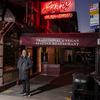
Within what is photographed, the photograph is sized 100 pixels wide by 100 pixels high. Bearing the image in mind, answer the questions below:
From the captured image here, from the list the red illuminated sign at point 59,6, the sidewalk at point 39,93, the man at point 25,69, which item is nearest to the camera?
the sidewalk at point 39,93

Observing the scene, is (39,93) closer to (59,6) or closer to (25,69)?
(25,69)

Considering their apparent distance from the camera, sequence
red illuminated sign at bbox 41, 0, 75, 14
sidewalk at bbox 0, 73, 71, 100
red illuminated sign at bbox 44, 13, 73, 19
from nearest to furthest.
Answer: sidewalk at bbox 0, 73, 71, 100, red illuminated sign at bbox 41, 0, 75, 14, red illuminated sign at bbox 44, 13, 73, 19

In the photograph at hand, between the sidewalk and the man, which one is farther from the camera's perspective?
the man

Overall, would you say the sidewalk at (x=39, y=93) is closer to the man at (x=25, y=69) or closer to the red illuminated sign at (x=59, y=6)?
the man at (x=25, y=69)

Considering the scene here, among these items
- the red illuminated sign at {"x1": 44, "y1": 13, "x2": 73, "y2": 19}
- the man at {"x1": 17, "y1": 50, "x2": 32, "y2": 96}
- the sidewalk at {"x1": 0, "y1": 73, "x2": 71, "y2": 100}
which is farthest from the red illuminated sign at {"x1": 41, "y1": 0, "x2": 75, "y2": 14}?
the man at {"x1": 17, "y1": 50, "x2": 32, "y2": 96}

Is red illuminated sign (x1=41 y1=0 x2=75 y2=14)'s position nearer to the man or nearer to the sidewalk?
the sidewalk

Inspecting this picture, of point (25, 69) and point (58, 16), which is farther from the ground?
point (58, 16)

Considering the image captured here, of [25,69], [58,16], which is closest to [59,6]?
[58,16]

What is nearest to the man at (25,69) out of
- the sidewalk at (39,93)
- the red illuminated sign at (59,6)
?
the sidewalk at (39,93)

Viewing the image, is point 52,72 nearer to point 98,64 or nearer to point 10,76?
point 10,76

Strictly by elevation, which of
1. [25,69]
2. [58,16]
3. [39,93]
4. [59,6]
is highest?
[59,6]

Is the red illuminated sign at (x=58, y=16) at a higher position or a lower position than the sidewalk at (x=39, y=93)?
higher

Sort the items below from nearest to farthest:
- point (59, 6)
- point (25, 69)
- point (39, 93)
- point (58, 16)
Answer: point (25, 69), point (39, 93), point (59, 6), point (58, 16)

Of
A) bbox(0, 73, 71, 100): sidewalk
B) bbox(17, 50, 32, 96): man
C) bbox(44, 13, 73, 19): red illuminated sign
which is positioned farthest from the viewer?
bbox(44, 13, 73, 19): red illuminated sign
